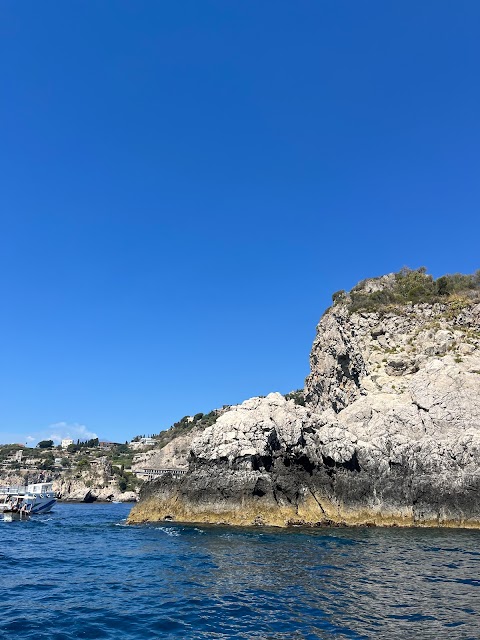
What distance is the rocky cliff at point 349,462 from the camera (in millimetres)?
39469

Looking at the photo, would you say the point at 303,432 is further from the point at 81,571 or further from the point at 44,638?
the point at 44,638

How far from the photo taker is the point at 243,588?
17.3 m

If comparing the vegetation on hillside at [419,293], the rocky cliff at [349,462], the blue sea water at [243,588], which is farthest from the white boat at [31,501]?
the vegetation on hillside at [419,293]

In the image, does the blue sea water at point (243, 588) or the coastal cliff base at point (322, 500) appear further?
the coastal cliff base at point (322, 500)

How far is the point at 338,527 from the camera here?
37969mm

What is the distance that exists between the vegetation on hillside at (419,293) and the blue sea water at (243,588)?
3592 centimetres

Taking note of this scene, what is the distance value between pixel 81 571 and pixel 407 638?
14617mm

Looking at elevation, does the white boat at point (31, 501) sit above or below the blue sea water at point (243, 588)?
below

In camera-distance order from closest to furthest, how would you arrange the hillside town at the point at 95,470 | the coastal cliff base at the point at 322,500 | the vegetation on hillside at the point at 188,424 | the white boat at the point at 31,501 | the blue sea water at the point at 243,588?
1. the blue sea water at the point at 243,588
2. the coastal cliff base at the point at 322,500
3. the white boat at the point at 31,501
4. the hillside town at the point at 95,470
5. the vegetation on hillside at the point at 188,424

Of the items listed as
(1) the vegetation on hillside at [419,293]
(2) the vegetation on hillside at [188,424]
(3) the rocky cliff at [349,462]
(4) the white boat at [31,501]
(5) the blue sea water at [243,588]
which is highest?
(1) the vegetation on hillside at [419,293]

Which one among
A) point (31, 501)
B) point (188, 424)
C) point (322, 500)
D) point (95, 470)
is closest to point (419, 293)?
point (322, 500)

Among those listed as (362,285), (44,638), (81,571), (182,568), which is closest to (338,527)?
(182,568)

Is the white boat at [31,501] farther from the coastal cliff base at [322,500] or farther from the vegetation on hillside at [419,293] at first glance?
the vegetation on hillside at [419,293]

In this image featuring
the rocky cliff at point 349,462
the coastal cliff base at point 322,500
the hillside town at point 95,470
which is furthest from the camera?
the hillside town at point 95,470
